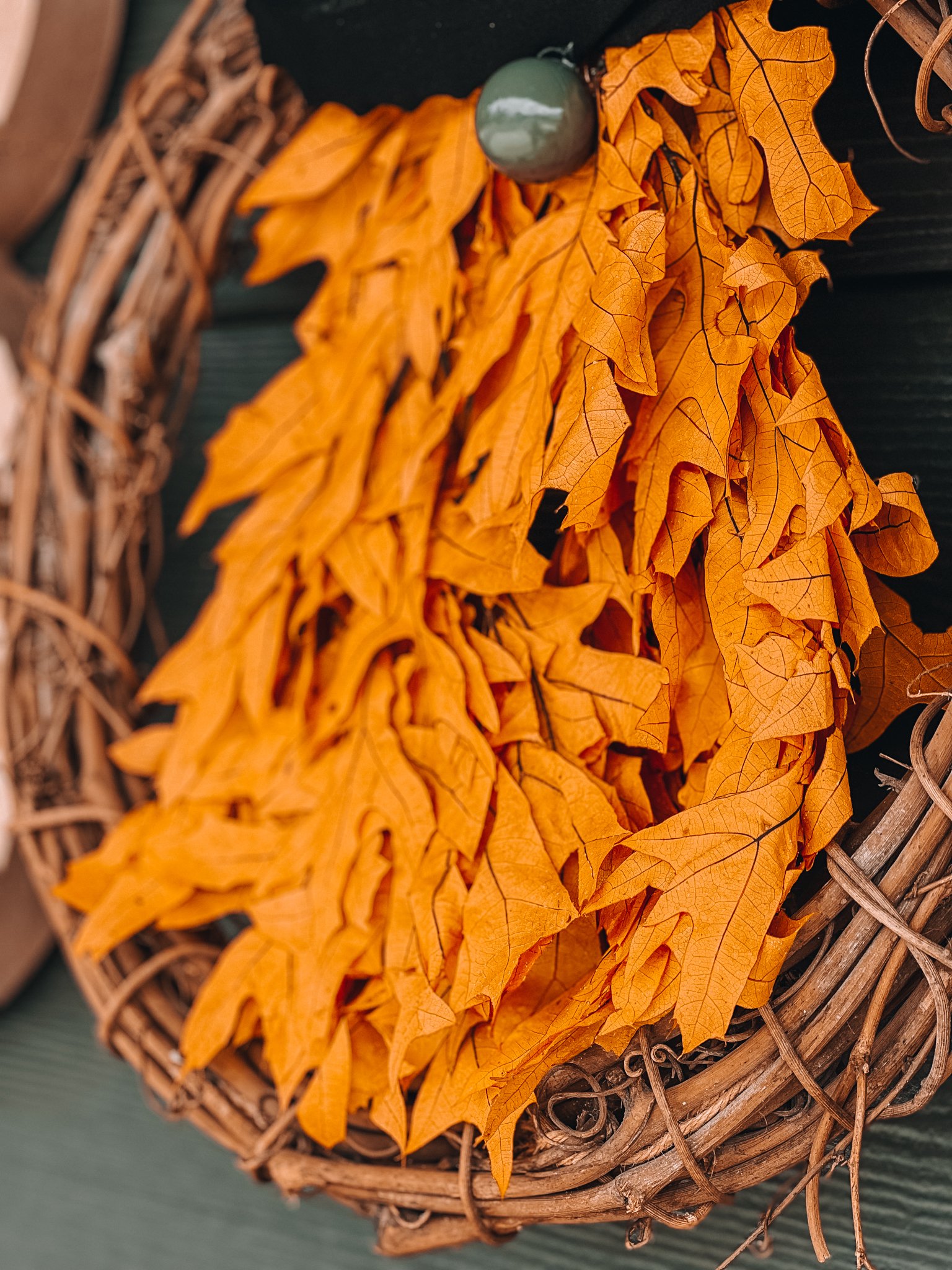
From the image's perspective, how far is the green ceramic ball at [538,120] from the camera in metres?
0.34

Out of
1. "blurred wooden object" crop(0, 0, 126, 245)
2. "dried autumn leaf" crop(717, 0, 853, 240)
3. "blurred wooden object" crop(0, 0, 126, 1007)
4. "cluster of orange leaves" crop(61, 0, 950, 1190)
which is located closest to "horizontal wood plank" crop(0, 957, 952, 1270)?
"blurred wooden object" crop(0, 0, 126, 1007)

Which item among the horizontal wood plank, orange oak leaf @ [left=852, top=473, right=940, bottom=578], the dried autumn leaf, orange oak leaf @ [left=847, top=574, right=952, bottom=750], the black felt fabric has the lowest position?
the horizontal wood plank

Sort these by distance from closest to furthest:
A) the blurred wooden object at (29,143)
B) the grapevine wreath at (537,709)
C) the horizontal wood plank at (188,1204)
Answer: the grapevine wreath at (537,709) < the horizontal wood plank at (188,1204) < the blurred wooden object at (29,143)

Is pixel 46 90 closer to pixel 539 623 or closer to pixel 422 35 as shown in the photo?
pixel 422 35

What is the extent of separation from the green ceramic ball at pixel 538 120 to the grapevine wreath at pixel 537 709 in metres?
0.01

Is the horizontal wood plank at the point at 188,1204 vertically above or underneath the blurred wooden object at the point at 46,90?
underneath

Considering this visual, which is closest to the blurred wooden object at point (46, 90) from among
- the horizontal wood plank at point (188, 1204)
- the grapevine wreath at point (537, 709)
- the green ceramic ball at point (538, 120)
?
the grapevine wreath at point (537, 709)

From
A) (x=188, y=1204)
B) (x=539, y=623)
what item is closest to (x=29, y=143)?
(x=539, y=623)

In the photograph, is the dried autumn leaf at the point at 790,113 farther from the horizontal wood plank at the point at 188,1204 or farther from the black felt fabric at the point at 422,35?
the horizontal wood plank at the point at 188,1204

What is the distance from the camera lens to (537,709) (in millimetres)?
351

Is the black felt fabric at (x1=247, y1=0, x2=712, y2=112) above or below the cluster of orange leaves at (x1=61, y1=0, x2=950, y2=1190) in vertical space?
above

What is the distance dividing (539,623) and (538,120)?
17cm

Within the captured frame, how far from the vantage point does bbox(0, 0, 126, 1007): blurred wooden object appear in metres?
0.58

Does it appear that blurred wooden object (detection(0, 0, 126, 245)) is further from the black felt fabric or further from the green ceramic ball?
the green ceramic ball
